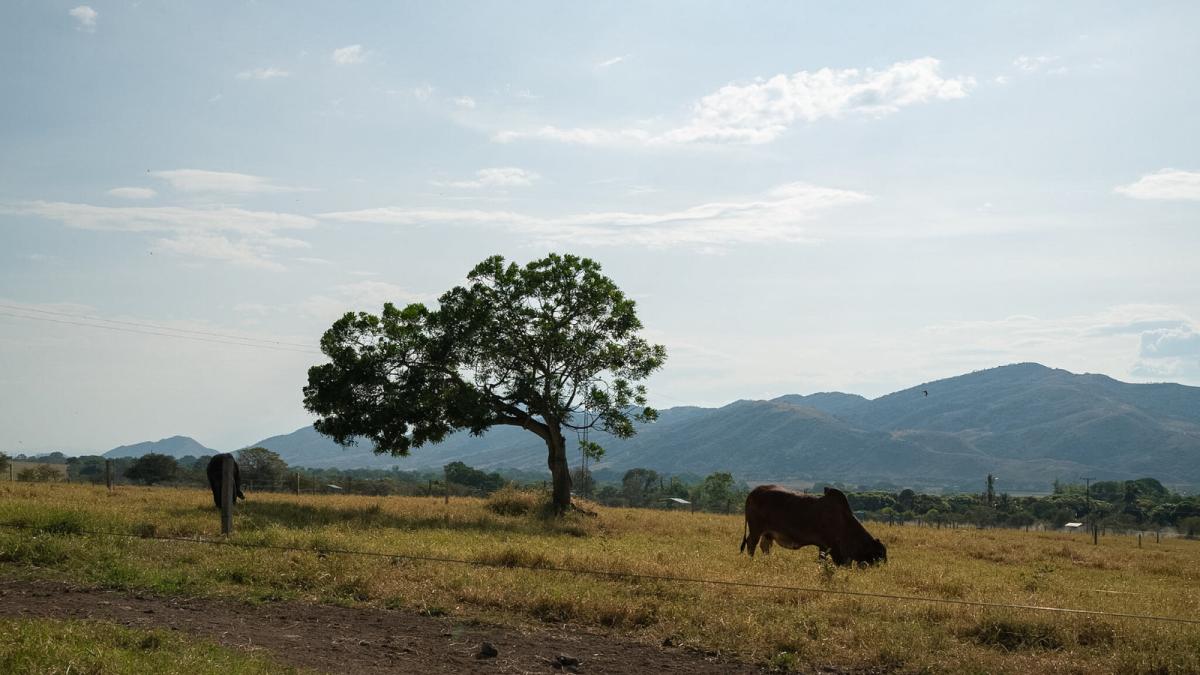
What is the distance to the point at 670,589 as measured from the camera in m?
14.6

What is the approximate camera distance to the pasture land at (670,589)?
11656 millimetres

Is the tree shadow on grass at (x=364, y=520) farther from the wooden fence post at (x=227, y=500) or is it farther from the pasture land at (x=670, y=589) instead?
the wooden fence post at (x=227, y=500)

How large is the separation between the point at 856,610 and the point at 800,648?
8.67ft

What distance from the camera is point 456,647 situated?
453 inches

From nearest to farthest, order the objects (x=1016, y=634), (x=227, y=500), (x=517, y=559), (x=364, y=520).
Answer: (x=1016, y=634) < (x=517, y=559) < (x=227, y=500) < (x=364, y=520)

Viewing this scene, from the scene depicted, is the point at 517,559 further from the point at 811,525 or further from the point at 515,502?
the point at 515,502

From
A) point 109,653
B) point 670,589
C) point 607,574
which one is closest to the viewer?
point 109,653

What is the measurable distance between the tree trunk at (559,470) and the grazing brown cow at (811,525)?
12.5 meters

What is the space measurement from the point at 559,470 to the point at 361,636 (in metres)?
24.1

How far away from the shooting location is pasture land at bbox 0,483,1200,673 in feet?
38.2

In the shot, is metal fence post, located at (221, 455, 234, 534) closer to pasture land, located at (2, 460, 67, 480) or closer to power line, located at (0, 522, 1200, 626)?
power line, located at (0, 522, 1200, 626)

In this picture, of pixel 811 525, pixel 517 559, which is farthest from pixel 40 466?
pixel 811 525

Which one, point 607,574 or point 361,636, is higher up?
point 607,574

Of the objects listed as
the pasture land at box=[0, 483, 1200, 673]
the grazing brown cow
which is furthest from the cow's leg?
the pasture land at box=[0, 483, 1200, 673]
